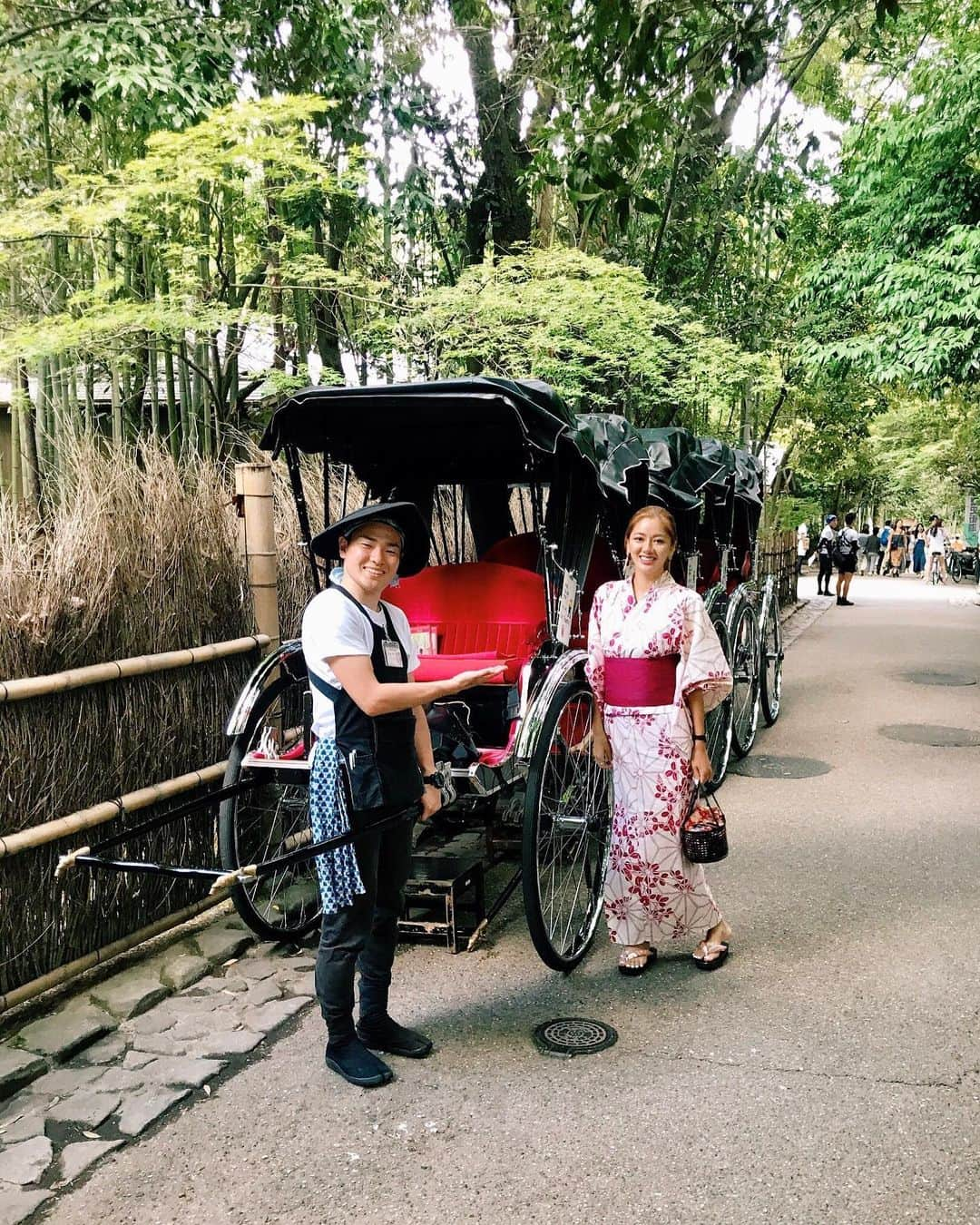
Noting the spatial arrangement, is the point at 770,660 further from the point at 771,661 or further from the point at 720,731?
the point at 720,731

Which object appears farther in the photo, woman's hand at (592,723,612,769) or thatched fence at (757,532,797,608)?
thatched fence at (757,532,797,608)

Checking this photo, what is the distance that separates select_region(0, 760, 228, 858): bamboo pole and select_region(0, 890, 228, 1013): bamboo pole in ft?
1.56

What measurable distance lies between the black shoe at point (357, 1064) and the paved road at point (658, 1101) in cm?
4

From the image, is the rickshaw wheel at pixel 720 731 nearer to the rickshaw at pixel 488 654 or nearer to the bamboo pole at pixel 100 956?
the rickshaw at pixel 488 654

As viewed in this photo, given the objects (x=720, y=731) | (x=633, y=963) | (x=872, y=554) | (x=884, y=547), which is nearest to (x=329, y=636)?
(x=633, y=963)

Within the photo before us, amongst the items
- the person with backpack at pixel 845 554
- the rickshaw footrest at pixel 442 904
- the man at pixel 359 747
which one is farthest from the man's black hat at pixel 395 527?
the person with backpack at pixel 845 554

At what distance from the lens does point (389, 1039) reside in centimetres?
348

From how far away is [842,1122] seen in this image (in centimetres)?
303

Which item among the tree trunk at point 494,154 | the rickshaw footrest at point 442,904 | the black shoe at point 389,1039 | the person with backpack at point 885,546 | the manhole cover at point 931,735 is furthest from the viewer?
the person with backpack at point 885,546

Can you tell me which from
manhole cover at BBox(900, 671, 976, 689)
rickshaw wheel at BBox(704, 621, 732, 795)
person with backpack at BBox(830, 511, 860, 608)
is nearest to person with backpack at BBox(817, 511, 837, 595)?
person with backpack at BBox(830, 511, 860, 608)

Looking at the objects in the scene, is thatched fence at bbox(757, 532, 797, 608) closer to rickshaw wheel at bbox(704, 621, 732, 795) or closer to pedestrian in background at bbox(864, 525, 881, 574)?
rickshaw wheel at bbox(704, 621, 732, 795)

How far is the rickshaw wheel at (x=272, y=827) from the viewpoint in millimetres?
4078

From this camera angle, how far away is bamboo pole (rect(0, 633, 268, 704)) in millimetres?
3660

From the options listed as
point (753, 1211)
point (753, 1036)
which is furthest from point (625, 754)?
point (753, 1211)
